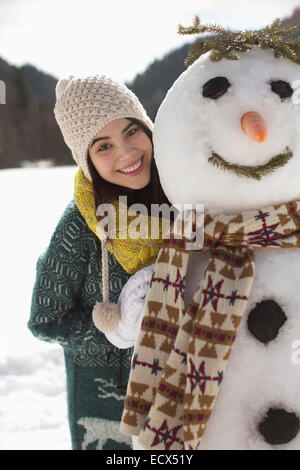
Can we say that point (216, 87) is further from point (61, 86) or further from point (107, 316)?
point (61, 86)

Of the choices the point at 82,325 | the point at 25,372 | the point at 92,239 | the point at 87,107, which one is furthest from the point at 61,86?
the point at 25,372

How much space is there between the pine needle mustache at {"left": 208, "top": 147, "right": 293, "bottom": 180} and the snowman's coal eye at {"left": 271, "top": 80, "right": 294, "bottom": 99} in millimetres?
109

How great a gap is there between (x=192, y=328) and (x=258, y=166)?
338 mm

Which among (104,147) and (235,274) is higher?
(104,147)

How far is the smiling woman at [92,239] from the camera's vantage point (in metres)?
1.33

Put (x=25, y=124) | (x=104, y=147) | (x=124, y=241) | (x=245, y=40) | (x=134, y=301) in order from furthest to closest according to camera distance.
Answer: (x=25, y=124) < (x=104, y=147) < (x=124, y=241) < (x=134, y=301) < (x=245, y=40)

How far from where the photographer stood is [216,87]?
2.94 feet

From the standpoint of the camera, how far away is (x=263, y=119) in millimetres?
862

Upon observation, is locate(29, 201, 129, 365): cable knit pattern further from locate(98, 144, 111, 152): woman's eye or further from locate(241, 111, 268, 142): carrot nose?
locate(241, 111, 268, 142): carrot nose

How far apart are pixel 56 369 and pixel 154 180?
150 centimetres

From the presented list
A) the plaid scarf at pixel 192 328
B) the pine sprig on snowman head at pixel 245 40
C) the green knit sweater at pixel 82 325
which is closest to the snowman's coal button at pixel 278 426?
the plaid scarf at pixel 192 328

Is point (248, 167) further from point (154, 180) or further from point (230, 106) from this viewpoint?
point (154, 180)

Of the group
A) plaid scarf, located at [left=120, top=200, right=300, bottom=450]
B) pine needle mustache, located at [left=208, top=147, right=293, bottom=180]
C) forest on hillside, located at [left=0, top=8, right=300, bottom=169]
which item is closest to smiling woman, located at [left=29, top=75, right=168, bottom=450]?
plaid scarf, located at [left=120, top=200, right=300, bottom=450]

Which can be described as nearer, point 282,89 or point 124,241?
point 282,89
